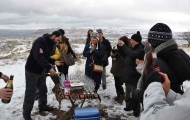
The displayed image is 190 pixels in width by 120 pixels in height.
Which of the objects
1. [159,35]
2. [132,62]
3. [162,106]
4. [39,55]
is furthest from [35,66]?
[162,106]

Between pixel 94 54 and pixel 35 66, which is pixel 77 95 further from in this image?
pixel 94 54

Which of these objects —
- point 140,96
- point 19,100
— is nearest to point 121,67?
point 19,100

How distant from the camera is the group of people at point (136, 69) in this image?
1496 mm

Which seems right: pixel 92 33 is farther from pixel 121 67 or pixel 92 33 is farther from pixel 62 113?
pixel 62 113

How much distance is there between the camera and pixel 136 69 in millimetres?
4113

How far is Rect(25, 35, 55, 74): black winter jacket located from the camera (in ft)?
15.8

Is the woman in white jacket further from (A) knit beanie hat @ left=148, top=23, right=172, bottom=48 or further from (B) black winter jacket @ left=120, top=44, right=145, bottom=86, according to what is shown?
(B) black winter jacket @ left=120, top=44, right=145, bottom=86

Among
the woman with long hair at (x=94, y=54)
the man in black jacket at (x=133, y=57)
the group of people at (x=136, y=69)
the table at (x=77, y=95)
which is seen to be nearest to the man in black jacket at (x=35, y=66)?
the group of people at (x=136, y=69)

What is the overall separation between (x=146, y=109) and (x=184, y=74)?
0.87 m

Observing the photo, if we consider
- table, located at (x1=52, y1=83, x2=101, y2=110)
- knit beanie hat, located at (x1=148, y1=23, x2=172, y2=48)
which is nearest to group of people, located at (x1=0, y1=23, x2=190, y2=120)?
knit beanie hat, located at (x1=148, y1=23, x2=172, y2=48)

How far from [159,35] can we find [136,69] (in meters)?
1.95

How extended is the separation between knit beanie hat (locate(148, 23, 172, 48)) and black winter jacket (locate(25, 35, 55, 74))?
10.2 ft

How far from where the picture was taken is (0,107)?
593 centimetres

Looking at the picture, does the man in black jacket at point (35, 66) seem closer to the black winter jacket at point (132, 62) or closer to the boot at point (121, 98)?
the black winter jacket at point (132, 62)
